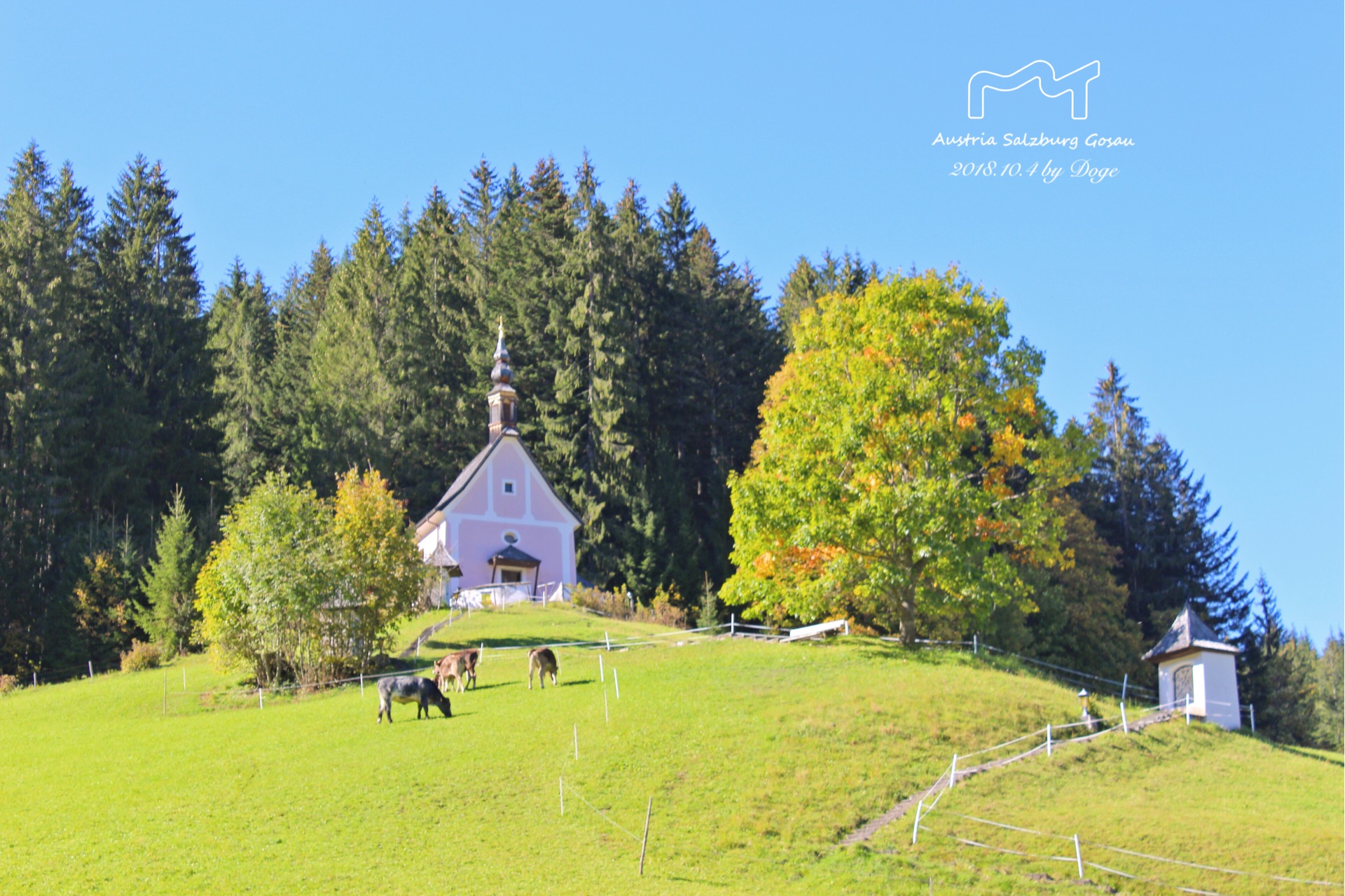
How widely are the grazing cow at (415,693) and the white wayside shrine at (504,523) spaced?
23021mm

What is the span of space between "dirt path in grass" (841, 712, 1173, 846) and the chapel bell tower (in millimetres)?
34762

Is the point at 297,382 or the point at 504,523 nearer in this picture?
the point at 504,523

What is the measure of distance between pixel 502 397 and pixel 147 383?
1715 cm

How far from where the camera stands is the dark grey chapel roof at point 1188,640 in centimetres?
3284

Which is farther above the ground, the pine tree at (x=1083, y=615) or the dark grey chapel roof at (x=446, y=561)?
the dark grey chapel roof at (x=446, y=561)

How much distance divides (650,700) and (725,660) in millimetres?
5073

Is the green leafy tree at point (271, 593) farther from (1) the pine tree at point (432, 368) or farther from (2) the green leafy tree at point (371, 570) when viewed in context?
(1) the pine tree at point (432, 368)

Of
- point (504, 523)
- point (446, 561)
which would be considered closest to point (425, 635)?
point (446, 561)

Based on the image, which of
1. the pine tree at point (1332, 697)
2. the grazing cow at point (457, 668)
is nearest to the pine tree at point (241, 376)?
the grazing cow at point (457, 668)

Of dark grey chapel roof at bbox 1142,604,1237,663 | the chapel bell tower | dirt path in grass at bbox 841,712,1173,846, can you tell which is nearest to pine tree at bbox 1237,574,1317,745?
dark grey chapel roof at bbox 1142,604,1237,663

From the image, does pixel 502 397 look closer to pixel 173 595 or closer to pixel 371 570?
pixel 173 595

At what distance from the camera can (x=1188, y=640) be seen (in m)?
33.1

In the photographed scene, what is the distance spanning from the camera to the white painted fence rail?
3575 centimetres

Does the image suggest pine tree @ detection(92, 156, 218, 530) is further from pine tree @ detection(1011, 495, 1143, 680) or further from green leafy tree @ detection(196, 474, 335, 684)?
pine tree @ detection(1011, 495, 1143, 680)
